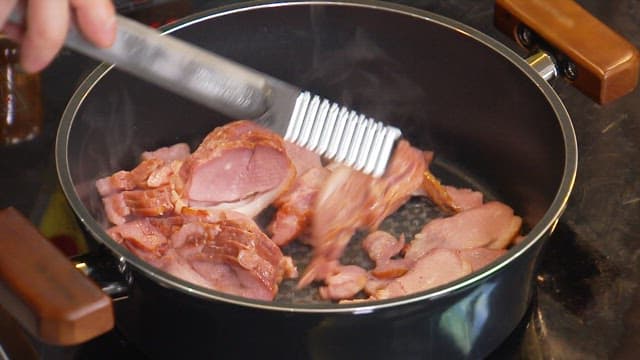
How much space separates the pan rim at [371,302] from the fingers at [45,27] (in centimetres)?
14

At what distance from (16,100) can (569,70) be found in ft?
1.95

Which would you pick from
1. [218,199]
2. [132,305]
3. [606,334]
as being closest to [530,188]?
[606,334]

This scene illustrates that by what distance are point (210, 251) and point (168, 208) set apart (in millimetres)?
87

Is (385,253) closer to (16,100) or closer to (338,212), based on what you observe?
(338,212)

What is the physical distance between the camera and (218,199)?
105 cm

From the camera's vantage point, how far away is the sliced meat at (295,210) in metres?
1.02

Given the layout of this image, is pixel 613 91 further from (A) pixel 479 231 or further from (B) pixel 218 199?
(B) pixel 218 199

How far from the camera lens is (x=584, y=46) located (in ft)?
3.31

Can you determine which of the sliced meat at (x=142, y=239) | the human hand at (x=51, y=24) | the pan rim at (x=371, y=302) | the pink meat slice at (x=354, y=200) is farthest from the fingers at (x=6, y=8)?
the pink meat slice at (x=354, y=200)

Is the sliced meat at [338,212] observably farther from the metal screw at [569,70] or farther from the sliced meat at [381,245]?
the metal screw at [569,70]

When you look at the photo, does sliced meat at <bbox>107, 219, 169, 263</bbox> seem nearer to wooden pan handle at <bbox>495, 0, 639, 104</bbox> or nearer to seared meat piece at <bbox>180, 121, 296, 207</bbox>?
seared meat piece at <bbox>180, 121, 296, 207</bbox>

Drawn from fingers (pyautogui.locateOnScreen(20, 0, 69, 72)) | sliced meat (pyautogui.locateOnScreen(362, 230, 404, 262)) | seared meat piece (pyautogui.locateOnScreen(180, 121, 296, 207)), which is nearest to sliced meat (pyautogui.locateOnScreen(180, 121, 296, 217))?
seared meat piece (pyautogui.locateOnScreen(180, 121, 296, 207))

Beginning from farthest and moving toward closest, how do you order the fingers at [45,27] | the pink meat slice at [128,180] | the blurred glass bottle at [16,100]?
the blurred glass bottle at [16,100]
the pink meat slice at [128,180]
the fingers at [45,27]

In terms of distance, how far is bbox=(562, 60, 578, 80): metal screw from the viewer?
1.02 metres
